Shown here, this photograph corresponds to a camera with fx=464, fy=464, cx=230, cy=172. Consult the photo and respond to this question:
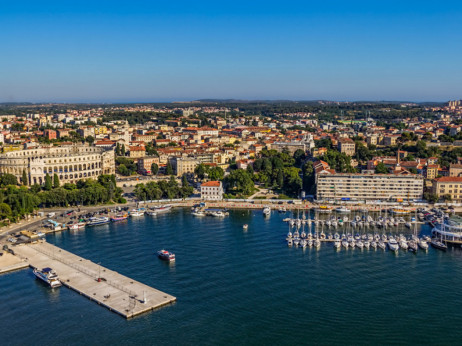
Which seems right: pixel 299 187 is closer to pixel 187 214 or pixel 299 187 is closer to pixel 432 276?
pixel 187 214

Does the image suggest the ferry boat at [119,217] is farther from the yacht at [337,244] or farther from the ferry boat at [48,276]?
the yacht at [337,244]

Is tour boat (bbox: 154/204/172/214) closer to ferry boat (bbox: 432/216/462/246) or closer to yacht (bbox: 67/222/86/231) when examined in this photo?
yacht (bbox: 67/222/86/231)

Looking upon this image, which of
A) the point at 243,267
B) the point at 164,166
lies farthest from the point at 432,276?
the point at 164,166

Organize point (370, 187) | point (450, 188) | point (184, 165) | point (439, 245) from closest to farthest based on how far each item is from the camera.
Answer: point (439, 245) < point (450, 188) < point (370, 187) < point (184, 165)

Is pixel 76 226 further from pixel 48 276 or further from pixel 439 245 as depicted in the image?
pixel 439 245

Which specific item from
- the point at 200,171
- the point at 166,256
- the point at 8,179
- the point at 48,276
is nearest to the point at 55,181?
the point at 8,179

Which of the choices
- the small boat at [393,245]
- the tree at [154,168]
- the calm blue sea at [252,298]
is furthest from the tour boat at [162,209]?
the small boat at [393,245]
